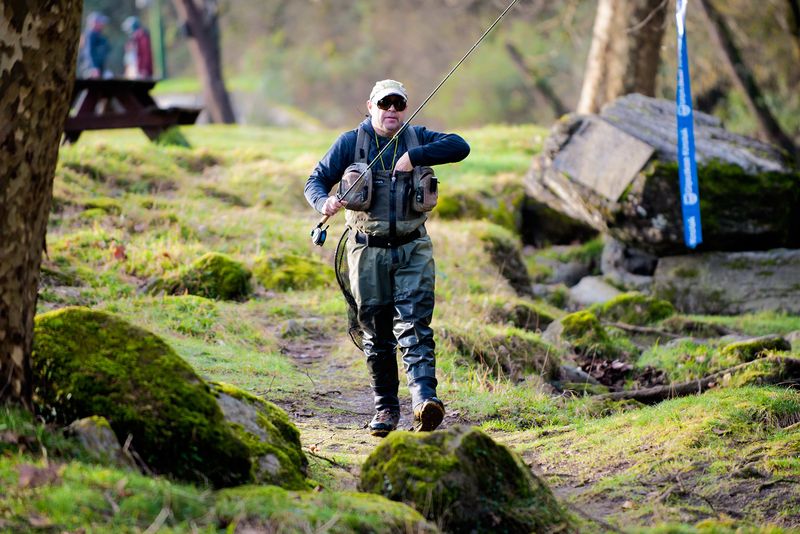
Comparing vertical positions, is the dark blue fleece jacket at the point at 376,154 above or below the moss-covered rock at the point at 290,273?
above

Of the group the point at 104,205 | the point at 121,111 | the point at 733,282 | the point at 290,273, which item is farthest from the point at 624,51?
the point at 104,205

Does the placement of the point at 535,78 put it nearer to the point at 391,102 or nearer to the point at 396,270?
the point at 391,102

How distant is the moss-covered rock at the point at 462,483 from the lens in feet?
15.8

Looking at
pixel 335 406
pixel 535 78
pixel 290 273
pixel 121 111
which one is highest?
pixel 535 78

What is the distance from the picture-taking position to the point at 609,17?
59.9 feet

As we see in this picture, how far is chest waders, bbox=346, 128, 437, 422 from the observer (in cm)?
686

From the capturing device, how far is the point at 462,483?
4883 millimetres

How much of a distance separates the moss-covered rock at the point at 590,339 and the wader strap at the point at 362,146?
13.6ft

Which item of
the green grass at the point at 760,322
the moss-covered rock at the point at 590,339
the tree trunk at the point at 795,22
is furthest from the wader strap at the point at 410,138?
the tree trunk at the point at 795,22

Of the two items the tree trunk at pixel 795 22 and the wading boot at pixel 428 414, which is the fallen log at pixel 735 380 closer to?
the wading boot at pixel 428 414

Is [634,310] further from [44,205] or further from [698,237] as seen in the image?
[44,205]

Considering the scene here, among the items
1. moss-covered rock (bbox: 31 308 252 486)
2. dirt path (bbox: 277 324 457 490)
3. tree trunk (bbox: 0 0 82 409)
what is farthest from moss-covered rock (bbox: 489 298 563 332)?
tree trunk (bbox: 0 0 82 409)

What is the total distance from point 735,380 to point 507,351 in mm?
2140

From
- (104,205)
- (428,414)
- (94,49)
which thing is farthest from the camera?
(94,49)
